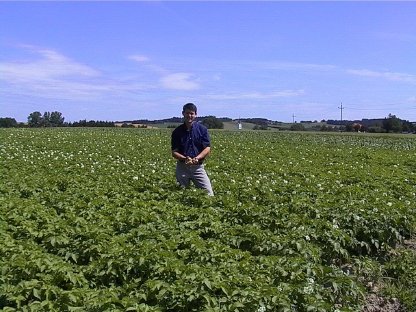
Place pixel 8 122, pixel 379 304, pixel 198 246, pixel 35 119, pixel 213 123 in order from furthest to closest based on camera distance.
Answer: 1. pixel 213 123
2. pixel 35 119
3. pixel 8 122
4. pixel 379 304
5. pixel 198 246

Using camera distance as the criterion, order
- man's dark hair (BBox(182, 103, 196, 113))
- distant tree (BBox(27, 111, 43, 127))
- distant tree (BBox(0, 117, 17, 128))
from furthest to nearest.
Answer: distant tree (BBox(27, 111, 43, 127)) → distant tree (BBox(0, 117, 17, 128)) → man's dark hair (BBox(182, 103, 196, 113))

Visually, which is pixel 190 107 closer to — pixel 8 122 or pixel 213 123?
pixel 8 122

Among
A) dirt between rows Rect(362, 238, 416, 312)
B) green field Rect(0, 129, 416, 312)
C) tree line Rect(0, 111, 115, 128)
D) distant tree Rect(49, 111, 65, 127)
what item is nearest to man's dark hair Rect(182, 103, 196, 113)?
green field Rect(0, 129, 416, 312)

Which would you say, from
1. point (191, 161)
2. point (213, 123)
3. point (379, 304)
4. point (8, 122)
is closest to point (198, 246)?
point (379, 304)

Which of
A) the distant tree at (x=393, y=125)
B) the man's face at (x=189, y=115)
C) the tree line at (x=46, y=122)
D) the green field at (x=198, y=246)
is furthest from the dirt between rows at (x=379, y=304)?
the distant tree at (x=393, y=125)

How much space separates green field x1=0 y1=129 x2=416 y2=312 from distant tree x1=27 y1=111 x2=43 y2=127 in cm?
6697

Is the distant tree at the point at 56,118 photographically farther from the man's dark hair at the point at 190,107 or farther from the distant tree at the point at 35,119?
the man's dark hair at the point at 190,107

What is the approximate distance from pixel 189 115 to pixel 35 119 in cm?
7469

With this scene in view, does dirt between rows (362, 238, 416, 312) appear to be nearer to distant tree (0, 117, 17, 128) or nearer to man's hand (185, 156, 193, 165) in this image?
man's hand (185, 156, 193, 165)

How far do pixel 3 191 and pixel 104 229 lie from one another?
12.5 feet

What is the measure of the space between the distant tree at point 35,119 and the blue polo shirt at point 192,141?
223ft

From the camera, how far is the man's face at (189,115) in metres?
8.87

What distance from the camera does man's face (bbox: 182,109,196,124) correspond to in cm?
887

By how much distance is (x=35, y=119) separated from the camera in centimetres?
7856
